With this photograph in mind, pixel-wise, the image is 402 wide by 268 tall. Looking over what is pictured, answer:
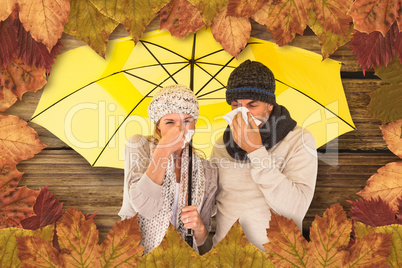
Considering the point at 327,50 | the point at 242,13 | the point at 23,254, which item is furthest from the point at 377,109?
the point at 23,254

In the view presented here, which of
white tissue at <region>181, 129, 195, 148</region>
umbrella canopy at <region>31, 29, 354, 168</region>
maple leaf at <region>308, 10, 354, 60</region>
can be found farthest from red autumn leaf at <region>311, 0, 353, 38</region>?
white tissue at <region>181, 129, 195, 148</region>

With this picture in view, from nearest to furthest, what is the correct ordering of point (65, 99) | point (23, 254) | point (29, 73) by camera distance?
point (23, 254), point (29, 73), point (65, 99)

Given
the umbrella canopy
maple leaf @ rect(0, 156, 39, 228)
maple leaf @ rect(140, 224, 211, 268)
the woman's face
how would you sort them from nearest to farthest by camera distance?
1. maple leaf @ rect(140, 224, 211, 268)
2. maple leaf @ rect(0, 156, 39, 228)
3. the umbrella canopy
4. the woman's face

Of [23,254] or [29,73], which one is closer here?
[23,254]

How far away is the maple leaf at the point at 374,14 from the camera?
0.80 meters

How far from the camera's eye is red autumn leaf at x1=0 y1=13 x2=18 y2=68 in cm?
85

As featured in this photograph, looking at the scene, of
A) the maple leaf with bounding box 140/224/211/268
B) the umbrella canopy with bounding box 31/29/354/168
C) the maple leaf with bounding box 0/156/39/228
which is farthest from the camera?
the umbrella canopy with bounding box 31/29/354/168

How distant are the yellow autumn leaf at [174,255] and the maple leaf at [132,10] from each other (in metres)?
0.49

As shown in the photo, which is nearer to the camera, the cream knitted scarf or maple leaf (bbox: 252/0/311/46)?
maple leaf (bbox: 252/0/311/46)

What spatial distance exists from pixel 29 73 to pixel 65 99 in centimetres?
13

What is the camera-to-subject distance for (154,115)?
109 centimetres

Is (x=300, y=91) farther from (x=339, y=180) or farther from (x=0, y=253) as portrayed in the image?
(x=0, y=253)

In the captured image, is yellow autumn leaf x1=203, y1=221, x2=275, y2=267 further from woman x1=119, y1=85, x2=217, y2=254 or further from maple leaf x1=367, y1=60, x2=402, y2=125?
maple leaf x1=367, y1=60, x2=402, y2=125

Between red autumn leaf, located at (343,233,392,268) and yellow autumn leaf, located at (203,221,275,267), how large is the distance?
0.21 metres
